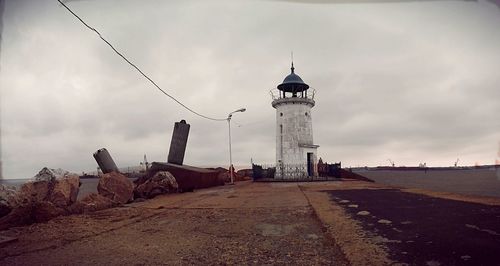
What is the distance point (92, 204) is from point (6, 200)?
88.2 inches

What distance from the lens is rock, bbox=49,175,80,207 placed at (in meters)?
10.1

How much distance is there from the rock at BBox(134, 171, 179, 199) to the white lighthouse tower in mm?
13672

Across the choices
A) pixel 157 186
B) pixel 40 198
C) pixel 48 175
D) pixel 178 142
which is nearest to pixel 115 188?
pixel 48 175

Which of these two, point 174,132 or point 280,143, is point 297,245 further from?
point 280,143

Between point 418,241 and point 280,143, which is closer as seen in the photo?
point 418,241

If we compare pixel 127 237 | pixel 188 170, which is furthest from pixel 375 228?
pixel 188 170

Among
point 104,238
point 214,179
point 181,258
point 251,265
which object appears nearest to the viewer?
point 251,265

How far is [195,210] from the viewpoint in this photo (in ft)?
32.3

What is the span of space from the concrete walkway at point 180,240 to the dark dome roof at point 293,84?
69.8 feet

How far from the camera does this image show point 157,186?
1567 cm

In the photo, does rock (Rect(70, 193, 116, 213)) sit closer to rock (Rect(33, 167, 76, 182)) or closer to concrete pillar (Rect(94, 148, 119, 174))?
rock (Rect(33, 167, 76, 182))

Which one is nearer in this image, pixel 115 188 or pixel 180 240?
pixel 180 240

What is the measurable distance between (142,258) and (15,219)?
4.85 metres

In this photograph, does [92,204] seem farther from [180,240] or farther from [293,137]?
[293,137]
